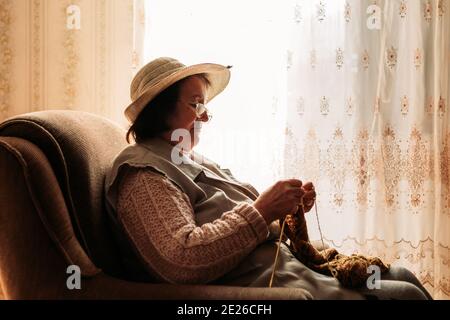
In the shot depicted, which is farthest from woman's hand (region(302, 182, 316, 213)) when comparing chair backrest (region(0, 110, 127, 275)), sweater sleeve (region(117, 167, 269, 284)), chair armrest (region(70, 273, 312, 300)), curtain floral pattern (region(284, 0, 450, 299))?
curtain floral pattern (region(284, 0, 450, 299))

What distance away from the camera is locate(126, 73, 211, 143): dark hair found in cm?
124

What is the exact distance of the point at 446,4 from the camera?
6.38 ft

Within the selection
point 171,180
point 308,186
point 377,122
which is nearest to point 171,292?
point 171,180

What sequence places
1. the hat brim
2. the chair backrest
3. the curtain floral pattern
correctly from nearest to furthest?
1. the chair backrest
2. the hat brim
3. the curtain floral pattern

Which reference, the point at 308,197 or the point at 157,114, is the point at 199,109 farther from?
the point at 308,197

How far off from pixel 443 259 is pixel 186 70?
1523 millimetres

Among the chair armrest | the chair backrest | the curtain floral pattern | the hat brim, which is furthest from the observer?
the curtain floral pattern

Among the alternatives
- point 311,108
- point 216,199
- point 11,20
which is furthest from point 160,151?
point 11,20

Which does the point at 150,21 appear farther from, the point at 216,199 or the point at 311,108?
the point at 216,199

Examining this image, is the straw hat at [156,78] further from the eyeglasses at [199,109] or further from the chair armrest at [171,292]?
the chair armrest at [171,292]

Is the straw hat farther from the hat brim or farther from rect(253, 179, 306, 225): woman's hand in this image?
rect(253, 179, 306, 225): woman's hand

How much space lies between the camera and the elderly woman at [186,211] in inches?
37.1

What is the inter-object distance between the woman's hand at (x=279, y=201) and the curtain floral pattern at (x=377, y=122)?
991 mm
